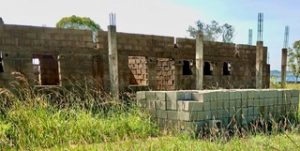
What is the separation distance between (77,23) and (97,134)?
75.7 feet

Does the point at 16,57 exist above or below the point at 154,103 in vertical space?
above

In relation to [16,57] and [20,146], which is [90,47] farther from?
[20,146]

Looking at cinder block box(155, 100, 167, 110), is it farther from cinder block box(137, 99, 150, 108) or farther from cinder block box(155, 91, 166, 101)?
cinder block box(137, 99, 150, 108)

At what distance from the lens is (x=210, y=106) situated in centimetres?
655

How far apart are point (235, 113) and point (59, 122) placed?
11.4 ft

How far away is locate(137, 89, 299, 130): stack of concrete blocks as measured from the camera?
251 inches

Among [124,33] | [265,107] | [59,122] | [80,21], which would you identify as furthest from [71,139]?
[80,21]

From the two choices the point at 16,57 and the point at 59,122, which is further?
the point at 16,57

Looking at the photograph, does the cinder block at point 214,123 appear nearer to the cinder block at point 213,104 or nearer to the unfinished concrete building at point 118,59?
the cinder block at point 213,104

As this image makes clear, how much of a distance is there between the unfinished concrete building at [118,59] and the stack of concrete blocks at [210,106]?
2943 millimetres

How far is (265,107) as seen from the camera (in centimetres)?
763

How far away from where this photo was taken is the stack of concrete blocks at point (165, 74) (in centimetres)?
1248

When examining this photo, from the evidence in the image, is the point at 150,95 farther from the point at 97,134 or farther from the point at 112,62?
the point at 112,62

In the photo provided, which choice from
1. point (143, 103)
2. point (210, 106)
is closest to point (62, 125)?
point (143, 103)
